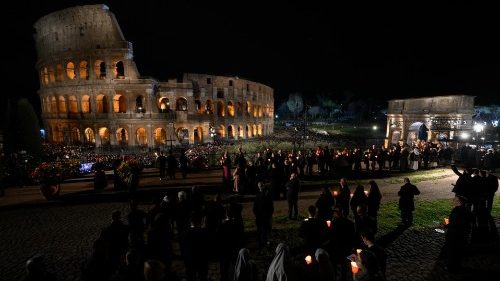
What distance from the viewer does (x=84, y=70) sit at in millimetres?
40062

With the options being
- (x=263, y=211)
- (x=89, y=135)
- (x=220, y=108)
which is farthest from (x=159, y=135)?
(x=263, y=211)

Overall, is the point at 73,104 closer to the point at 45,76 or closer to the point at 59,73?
the point at 59,73

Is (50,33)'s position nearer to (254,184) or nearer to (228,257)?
(254,184)

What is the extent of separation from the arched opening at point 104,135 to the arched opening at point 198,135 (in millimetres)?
12260

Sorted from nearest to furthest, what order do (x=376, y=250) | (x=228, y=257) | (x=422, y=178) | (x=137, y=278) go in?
1. (x=137, y=278)
2. (x=376, y=250)
3. (x=228, y=257)
4. (x=422, y=178)

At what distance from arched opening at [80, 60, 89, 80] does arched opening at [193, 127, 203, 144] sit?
1642 centimetres

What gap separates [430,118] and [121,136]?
40.0 metres

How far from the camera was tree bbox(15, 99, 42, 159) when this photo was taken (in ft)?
67.3

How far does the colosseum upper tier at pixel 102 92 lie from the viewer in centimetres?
3810

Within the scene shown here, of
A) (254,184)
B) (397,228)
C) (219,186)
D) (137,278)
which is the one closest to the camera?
(137,278)

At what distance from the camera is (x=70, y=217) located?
10.9 metres

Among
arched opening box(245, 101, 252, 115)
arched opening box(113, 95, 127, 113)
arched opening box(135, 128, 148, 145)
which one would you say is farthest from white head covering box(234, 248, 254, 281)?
arched opening box(245, 101, 252, 115)

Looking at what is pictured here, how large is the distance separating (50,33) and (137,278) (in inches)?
1877

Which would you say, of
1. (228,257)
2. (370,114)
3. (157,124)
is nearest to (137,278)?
(228,257)
